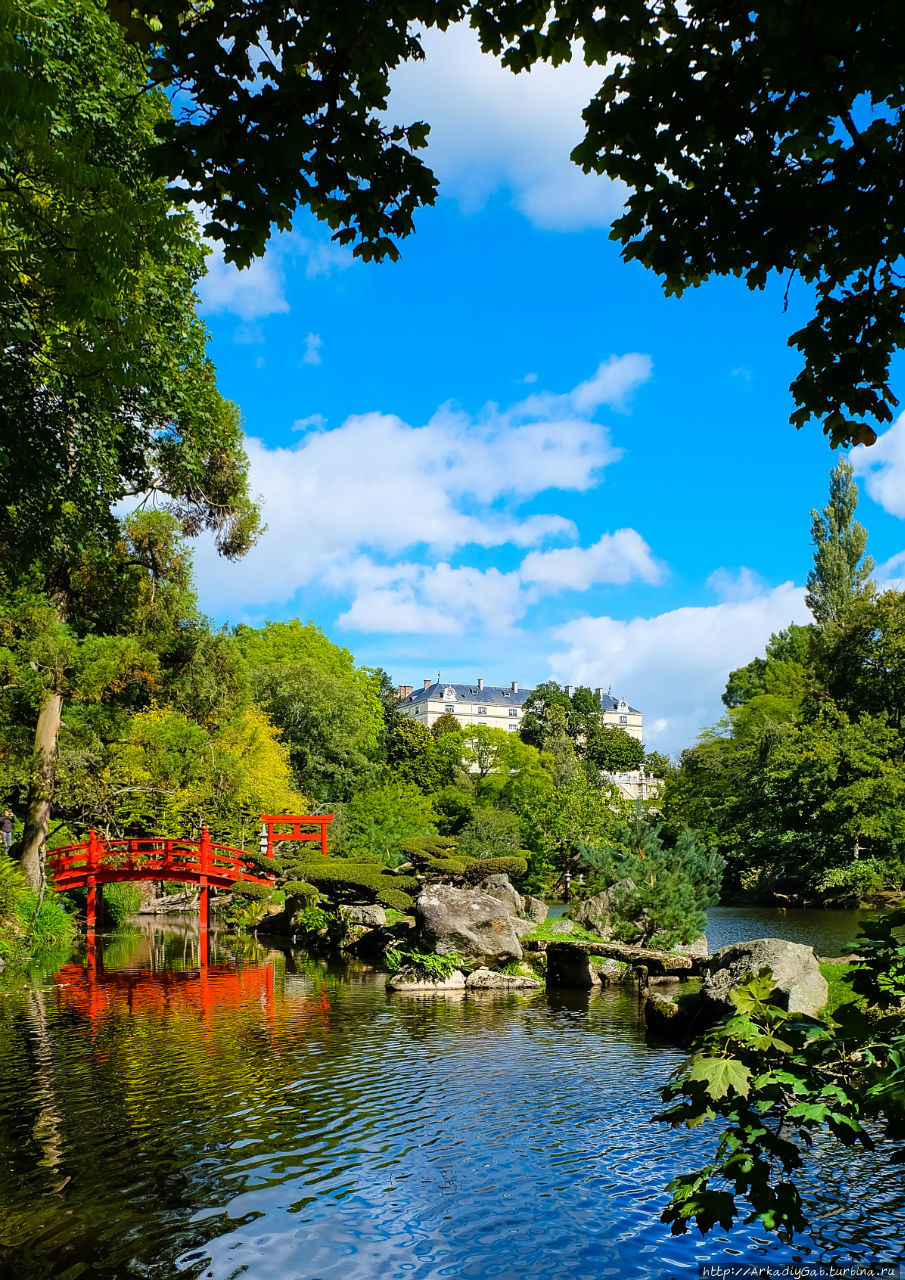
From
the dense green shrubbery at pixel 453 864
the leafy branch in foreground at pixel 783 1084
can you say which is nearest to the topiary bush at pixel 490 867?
the dense green shrubbery at pixel 453 864

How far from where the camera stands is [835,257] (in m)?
3.74

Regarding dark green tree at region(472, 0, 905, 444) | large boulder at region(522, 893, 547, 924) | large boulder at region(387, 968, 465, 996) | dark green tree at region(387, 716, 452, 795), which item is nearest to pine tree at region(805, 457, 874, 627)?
dark green tree at region(387, 716, 452, 795)

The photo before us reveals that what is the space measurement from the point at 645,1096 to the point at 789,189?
701 centimetres

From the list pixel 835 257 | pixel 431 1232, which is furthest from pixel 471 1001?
pixel 835 257

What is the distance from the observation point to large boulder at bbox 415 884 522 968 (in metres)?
14.6

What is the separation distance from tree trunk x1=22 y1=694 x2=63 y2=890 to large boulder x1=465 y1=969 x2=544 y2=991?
28.9 ft

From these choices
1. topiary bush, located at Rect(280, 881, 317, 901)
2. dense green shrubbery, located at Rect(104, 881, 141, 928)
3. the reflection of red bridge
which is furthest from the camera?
dense green shrubbery, located at Rect(104, 881, 141, 928)

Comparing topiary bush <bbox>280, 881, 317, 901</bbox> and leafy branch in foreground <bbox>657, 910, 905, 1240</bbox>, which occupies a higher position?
leafy branch in foreground <bbox>657, 910, 905, 1240</bbox>

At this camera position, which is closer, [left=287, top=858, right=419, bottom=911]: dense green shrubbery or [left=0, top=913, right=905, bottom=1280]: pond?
[left=0, top=913, right=905, bottom=1280]: pond

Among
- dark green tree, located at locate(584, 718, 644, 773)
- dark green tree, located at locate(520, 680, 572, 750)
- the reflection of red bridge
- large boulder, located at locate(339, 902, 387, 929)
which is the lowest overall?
the reflection of red bridge

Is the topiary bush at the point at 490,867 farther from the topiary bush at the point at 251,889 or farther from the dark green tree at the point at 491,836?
the topiary bush at the point at 251,889

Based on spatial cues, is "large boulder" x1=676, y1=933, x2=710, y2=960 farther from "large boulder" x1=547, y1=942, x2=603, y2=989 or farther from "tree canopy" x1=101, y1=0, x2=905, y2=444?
"tree canopy" x1=101, y1=0, x2=905, y2=444

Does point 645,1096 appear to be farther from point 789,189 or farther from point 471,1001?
point 789,189

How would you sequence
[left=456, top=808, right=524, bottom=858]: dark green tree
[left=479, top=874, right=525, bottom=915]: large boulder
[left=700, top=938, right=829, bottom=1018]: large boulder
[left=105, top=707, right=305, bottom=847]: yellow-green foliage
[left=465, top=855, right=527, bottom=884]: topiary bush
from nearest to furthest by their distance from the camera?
[left=700, top=938, right=829, bottom=1018]: large boulder, [left=479, top=874, right=525, bottom=915]: large boulder, [left=105, top=707, right=305, bottom=847]: yellow-green foliage, [left=465, top=855, right=527, bottom=884]: topiary bush, [left=456, top=808, right=524, bottom=858]: dark green tree
